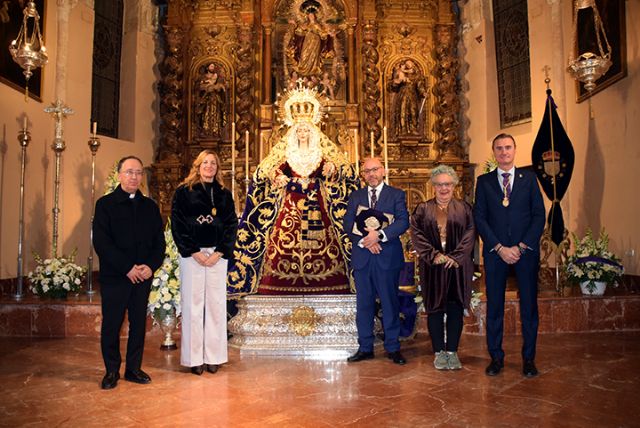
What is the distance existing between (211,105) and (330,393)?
29.7 ft

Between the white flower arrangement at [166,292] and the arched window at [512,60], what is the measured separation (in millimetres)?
7655

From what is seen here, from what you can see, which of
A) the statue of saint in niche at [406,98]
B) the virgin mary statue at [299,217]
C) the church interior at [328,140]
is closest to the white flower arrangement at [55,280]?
the church interior at [328,140]

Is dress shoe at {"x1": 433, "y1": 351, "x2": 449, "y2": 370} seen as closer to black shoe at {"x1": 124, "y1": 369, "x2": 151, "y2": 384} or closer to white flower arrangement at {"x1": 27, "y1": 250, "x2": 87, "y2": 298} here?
black shoe at {"x1": 124, "y1": 369, "x2": 151, "y2": 384}

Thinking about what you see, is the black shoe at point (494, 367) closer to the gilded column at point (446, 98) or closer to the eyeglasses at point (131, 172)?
the eyeglasses at point (131, 172)

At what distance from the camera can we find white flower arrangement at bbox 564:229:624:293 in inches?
250

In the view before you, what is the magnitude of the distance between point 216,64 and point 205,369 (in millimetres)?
8811

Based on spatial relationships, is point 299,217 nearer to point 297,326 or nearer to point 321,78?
point 297,326

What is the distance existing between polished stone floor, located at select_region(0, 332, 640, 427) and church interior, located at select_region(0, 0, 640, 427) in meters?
0.02

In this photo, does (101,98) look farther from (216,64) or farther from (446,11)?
(446,11)

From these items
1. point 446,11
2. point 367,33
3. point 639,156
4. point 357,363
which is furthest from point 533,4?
point 357,363

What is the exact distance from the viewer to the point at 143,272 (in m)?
4.04

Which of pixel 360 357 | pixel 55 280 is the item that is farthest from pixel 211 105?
pixel 360 357

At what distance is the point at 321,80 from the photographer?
11.4m

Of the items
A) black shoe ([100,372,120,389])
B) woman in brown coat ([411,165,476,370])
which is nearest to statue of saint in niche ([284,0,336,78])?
woman in brown coat ([411,165,476,370])
